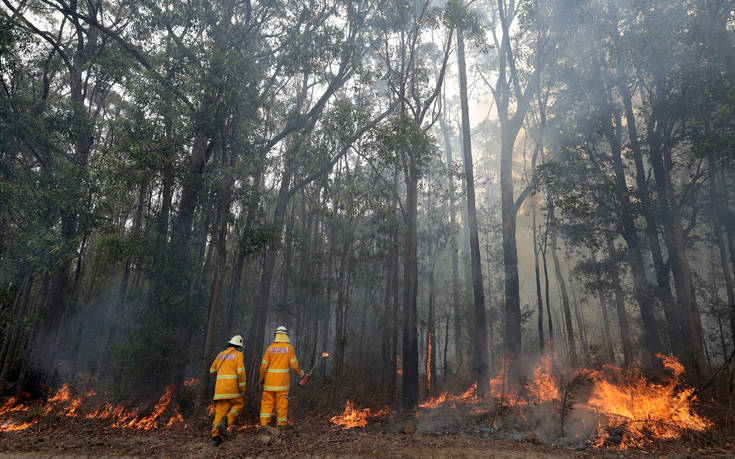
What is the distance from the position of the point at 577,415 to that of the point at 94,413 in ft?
40.4

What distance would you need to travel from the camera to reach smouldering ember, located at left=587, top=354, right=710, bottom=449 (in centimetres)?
720

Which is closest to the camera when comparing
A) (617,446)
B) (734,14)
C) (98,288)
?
(617,446)

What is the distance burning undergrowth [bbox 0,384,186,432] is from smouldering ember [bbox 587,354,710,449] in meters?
9.59

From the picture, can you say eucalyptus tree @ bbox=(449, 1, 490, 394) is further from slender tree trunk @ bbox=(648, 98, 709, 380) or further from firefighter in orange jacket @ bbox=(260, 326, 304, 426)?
firefighter in orange jacket @ bbox=(260, 326, 304, 426)

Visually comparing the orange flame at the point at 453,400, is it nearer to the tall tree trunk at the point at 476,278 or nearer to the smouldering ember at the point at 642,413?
the tall tree trunk at the point at 476,278

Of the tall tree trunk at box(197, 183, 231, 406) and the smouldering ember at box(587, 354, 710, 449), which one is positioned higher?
the tall tree trunk at box(197, 183, 231, 406)

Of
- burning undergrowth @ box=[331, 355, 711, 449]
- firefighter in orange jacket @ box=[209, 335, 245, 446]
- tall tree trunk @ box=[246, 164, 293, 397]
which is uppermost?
tall tree trunk @ box=[246, 164, 293, 397]

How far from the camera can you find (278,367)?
24.5ft

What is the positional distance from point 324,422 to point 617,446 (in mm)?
6751

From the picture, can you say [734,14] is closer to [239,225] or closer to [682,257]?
[682,257]

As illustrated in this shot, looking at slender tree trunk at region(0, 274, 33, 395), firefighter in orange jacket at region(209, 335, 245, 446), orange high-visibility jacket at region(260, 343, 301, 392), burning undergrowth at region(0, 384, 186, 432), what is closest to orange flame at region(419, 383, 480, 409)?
orange high-visibility jacket at region(260, 343, 301, 392)

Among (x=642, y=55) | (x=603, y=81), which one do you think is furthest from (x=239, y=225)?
(x=603, y=81)

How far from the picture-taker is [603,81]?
52.4 feet

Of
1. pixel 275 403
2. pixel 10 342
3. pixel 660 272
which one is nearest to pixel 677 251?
pixel 660 272
